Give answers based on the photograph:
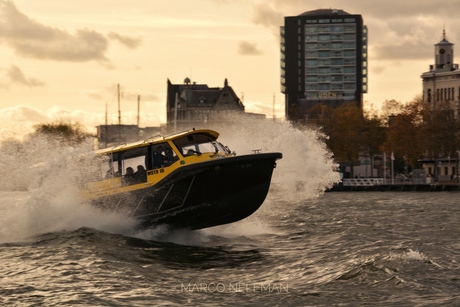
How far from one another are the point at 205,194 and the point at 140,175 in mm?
2781

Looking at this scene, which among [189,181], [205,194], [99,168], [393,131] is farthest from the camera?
[393,131]

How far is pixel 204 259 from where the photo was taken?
3347 centimetres

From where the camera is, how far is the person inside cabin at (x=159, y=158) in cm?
3769

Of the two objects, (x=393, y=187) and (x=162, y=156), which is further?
(x=393, y=187)

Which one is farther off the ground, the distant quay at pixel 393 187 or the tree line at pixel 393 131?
the tree line at pixel 393 131

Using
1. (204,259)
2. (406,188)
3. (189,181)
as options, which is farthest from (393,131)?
(204,259)

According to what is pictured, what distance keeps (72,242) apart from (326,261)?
9903mm

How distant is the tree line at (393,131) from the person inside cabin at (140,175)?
341ft

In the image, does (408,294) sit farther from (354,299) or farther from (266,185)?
(266,185)

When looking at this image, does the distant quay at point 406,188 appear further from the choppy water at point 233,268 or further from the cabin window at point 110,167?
the cabin window at point 110,167

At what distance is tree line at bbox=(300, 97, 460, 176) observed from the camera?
144 m

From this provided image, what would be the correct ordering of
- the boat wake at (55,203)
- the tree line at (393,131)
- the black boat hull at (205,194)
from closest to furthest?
the black boat hull at (205,194) → the boat wake at (55,203) → the tree line at (393,131)

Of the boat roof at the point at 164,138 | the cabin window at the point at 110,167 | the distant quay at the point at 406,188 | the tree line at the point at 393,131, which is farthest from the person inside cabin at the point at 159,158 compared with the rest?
the tree line at the point at 393,131

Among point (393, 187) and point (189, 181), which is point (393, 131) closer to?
point (393, 187)
